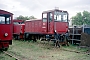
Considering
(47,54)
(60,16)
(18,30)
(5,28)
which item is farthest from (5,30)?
(18,30)

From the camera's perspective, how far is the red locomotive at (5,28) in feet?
36.4

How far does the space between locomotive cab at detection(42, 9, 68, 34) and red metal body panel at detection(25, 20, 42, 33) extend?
1.63 m

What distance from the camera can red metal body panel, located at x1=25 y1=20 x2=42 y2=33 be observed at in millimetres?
18156

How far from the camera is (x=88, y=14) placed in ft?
163

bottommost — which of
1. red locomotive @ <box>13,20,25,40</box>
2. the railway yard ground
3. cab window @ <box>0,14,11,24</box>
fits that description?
the railway yard ground

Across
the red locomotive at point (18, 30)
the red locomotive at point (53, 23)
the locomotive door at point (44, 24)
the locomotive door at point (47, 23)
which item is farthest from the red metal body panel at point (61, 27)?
the red locomotive at point (18, 30)

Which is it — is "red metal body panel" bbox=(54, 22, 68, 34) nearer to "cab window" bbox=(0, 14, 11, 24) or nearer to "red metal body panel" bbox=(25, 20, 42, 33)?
"red metal body panel" bbox=(25, 20, 42, 33)

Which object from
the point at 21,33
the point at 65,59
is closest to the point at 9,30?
the point at 65,59

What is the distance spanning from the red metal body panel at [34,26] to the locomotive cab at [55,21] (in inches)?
64.1

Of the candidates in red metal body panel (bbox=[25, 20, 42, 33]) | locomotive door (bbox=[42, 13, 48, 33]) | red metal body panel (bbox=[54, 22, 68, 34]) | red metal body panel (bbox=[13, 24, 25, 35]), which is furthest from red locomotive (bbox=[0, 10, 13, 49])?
red metal body panel (bbox=[13, 24, 25, 35])

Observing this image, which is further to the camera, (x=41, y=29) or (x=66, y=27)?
(x=41, y=29)

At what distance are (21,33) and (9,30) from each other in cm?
1168

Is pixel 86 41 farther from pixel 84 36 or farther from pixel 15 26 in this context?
pixel 15 26

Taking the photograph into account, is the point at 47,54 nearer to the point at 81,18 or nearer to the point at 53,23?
the point at 53,23
